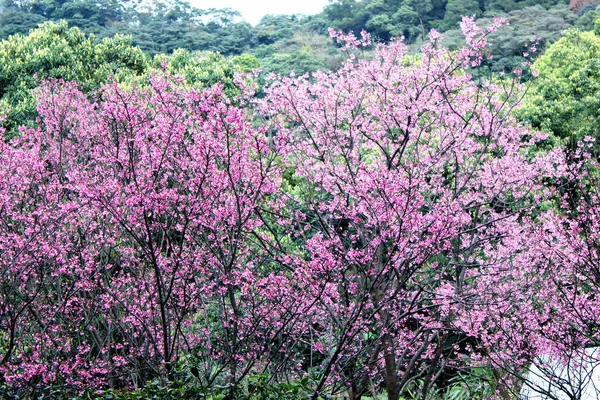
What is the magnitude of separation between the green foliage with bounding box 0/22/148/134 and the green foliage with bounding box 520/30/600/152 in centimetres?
1212

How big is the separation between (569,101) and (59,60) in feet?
49.0

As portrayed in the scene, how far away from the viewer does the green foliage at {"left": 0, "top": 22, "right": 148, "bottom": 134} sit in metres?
15.7

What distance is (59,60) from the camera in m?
16.3

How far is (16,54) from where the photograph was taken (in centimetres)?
1644

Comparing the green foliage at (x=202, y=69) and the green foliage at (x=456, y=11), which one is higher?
the green foliage at (x=456, y=11)

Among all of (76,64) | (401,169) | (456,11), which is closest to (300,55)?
(456,11)

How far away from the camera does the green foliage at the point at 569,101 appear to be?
57.4ft

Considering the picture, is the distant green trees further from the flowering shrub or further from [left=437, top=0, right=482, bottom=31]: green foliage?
[left=437, top=0, right=482, bottom=31]: green foliage

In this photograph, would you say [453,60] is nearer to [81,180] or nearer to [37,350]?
[81,180]

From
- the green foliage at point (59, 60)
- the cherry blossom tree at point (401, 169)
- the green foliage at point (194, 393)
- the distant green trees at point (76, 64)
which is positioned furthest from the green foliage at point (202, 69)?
the green foliage at point (194, 393)

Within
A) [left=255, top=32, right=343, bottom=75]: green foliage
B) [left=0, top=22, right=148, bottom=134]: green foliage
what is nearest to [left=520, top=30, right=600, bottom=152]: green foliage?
[left=0, top=22, right=148, bottom=134]: green foliage

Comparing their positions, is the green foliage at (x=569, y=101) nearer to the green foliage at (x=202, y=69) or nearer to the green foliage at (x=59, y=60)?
the green foliage at (x=202, y=69)

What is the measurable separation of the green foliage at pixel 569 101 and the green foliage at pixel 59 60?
12.1m

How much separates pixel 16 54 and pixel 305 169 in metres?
12.5
